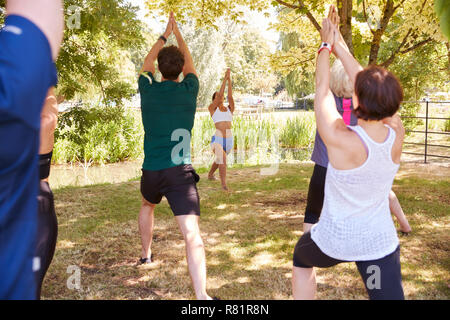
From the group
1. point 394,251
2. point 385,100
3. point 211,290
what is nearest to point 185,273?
point 211,290

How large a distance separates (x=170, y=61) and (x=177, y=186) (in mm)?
1011

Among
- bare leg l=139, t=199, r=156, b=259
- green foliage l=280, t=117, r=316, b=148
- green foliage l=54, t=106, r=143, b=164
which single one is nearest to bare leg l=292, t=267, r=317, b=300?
bare leg l=139, t=199, r=156, b=259

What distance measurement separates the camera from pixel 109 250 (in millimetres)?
4527

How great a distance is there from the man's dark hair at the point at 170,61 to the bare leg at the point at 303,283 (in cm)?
181

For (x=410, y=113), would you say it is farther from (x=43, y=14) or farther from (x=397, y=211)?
(x=43, y=14)

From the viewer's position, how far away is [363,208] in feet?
6.47

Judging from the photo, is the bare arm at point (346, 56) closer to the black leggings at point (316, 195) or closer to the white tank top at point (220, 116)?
the black leggings at point (316, 195)

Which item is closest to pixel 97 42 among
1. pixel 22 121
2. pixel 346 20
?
pixel 346 20

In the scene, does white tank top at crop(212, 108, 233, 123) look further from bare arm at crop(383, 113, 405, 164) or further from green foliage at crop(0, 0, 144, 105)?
bare arm at crop(383, 113, 405, 164)

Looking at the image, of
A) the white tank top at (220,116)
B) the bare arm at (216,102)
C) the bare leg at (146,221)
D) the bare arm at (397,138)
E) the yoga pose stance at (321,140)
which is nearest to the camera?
the bare arm at (397,138)

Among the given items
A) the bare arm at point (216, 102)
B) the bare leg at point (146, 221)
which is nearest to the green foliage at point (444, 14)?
the bare leg at point (146, 221)

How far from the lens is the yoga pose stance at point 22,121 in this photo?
0.67 metres

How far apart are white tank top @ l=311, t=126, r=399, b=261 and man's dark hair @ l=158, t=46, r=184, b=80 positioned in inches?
66.9
